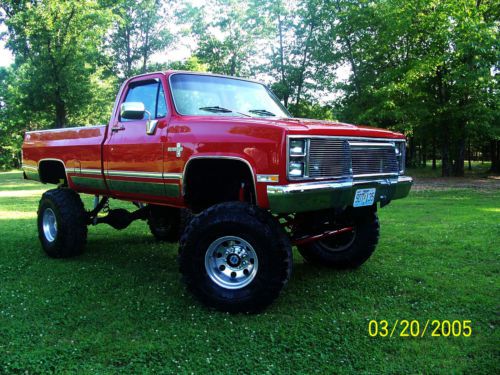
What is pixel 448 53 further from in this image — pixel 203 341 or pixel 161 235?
pixel 203 341

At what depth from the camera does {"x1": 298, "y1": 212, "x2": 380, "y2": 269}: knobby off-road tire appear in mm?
5367

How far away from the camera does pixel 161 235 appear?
726cm

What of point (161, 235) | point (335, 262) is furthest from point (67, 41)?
Result: point (335, 262)

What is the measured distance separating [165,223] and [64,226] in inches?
57.2

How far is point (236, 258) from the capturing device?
4148 millimetres

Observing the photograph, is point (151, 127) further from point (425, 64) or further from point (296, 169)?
point (425, 64)

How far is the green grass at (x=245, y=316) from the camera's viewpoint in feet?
10.3

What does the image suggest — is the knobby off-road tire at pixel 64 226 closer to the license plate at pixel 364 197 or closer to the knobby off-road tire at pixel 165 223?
the knobby off-road tire at pixel 165 223

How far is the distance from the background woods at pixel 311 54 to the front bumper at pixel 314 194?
16343 mm

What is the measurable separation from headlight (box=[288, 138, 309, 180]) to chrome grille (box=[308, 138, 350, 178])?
76 mm

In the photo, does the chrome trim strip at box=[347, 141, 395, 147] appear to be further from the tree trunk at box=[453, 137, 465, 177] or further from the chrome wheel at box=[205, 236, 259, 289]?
the tree trunk at box=[453, 137, 465, 177]

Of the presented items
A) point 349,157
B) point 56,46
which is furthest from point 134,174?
point 56,46

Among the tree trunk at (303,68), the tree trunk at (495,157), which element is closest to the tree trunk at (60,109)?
the tree trunk at (303,68)

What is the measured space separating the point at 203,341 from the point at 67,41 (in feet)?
84.5
